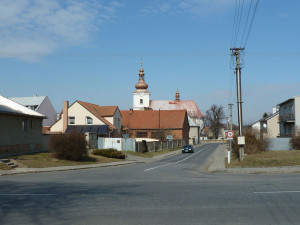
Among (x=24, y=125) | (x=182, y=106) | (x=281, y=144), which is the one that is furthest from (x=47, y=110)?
(x=182, y=106)

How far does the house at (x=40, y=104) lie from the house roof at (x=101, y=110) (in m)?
14.9

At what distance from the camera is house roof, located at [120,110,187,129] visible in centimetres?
7781

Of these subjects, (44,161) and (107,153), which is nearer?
(44,161)

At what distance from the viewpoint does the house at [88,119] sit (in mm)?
53531

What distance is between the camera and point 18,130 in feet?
95.2

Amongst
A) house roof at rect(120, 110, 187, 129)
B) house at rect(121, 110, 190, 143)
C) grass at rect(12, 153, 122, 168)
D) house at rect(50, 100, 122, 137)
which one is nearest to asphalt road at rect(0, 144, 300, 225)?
grass at rect(12, 153, 122, 168)

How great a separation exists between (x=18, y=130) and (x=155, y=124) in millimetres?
50214

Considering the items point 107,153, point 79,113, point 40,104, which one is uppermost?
point 40,104

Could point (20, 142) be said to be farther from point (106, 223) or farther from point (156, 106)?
point (156, 106)

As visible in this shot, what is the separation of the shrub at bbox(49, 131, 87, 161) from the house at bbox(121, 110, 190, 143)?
46.6m

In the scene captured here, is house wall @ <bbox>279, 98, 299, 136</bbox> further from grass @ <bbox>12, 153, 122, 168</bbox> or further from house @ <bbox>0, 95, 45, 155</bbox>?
house @ <bbox>0, 95, 45, 155</bbox>

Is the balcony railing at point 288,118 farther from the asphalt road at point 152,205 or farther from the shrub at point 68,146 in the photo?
the asphalt road at point 152,205

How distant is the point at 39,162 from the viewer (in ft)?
80.2

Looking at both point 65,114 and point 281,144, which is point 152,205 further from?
point 65,114
